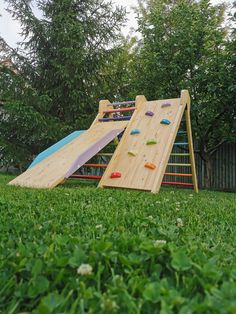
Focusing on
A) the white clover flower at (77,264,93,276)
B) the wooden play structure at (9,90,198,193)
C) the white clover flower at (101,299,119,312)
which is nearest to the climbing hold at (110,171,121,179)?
the wooden play structure at (9,90,198,193)

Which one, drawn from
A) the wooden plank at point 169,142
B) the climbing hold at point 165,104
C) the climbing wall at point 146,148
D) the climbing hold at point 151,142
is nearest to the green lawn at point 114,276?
the wooden plank at point 169,142

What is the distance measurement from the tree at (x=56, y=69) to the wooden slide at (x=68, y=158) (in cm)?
281

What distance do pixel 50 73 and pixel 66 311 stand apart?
8.85 metres

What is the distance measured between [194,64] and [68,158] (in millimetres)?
4069

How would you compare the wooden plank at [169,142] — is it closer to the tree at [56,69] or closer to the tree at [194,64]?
the tree at [194,64]

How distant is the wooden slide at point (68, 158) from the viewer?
468cm

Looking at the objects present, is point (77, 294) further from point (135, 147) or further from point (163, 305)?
point (135, 147)

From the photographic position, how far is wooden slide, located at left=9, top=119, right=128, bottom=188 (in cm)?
468

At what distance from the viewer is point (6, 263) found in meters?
1.07

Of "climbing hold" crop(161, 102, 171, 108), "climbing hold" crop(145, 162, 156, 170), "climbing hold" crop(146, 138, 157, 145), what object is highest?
"climbing hold" crop(161, 102, 171, 108)

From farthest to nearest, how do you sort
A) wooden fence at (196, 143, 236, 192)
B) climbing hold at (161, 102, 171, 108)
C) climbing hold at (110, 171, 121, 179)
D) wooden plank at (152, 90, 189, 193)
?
wooden fence at (196, 143, 236, 192) < climbing hold at (161, 102, 171, 108) < climbing hold at (110, 171, 121, 179) < wooden plank at (152, 90, 189, 193)

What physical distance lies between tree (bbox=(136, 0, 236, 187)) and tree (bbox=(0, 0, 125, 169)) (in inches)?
51.9

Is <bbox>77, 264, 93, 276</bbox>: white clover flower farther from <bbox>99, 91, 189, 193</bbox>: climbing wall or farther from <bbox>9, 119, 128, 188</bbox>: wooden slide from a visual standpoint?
<bbox>9, 119, 128, 188</bbox>: wooden slide

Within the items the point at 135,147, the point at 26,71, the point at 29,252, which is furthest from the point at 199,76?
the point at 29,252
